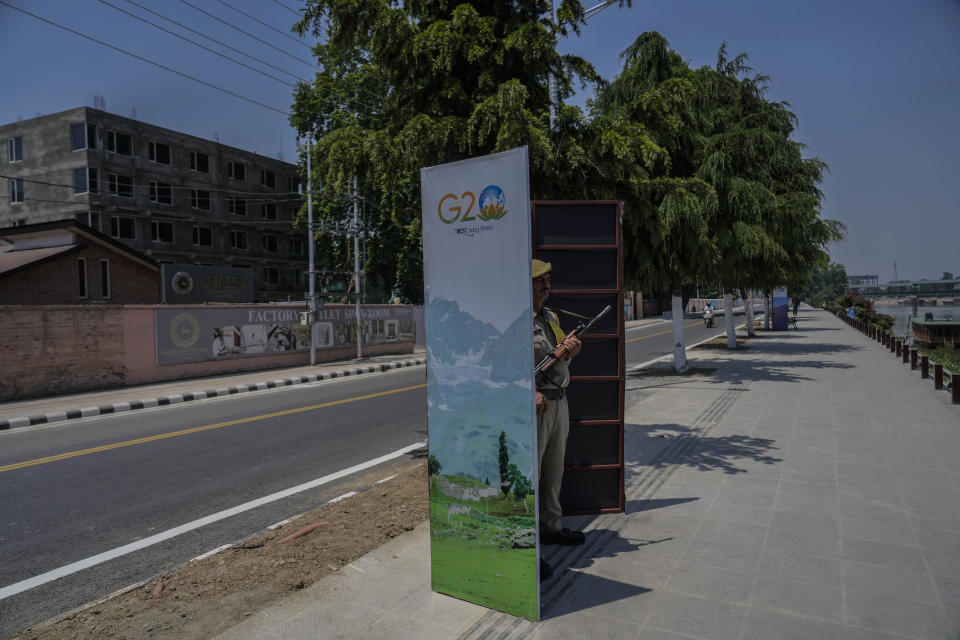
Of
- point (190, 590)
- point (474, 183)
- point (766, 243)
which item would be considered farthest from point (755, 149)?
point (190, 590)

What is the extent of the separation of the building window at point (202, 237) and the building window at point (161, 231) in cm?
150

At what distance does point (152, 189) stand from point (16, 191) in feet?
26.8

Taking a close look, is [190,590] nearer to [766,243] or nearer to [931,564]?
[931,564]

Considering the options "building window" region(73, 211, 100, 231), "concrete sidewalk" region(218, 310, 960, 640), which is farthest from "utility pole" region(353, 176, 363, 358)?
"building window" region(73, 211, 100, 231)

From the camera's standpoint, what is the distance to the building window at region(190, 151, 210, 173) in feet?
122

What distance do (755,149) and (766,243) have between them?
3.03m

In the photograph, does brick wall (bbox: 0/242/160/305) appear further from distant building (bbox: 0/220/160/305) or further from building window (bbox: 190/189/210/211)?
building window (bbox: 190/189/210/211)

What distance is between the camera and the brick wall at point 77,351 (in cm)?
1383

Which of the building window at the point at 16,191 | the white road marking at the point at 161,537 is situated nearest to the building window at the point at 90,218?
the building window at the point at 16,191

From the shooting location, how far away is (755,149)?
1634 cm

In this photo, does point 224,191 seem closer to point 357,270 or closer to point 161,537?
point 357,270

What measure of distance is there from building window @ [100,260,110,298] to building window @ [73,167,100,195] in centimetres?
1325

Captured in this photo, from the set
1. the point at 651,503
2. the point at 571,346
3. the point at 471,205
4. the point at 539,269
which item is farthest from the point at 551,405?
the point at 651,503

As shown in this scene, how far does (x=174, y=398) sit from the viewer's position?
13836 millimetres
